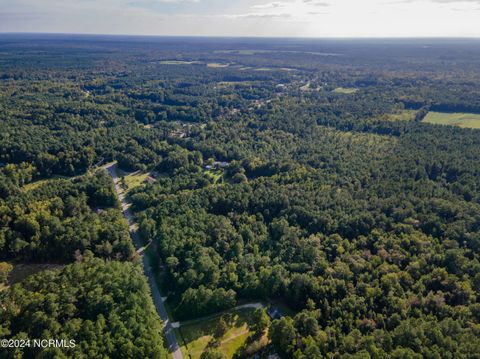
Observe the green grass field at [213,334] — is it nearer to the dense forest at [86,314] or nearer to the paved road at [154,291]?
the paved road at [154,291]

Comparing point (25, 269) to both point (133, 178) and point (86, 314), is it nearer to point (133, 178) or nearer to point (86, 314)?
point (86, 314)

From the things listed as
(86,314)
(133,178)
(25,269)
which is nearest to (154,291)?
(86,314)

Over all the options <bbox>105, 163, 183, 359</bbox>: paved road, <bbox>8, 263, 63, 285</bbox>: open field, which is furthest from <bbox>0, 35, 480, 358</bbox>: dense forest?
<bbox>105, 163, 183, 359</bbox>: paved road

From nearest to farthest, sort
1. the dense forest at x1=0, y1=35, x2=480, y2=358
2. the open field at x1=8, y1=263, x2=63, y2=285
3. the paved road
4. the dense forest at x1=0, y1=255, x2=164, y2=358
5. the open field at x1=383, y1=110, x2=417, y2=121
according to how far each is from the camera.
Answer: the dense forest at x1=0, y1=255, x2=164, y2=358, the dense forest at x1=0, y1=35, x2=480, y2=358, the paved road, the open field at x1=8, y1=263, x2=63, y2=285, the open field at x1=383, y1=110, x2=417, y2=121

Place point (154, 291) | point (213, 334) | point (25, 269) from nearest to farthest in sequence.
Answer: point (213, 334) → point (154, 291) → point (25, 269)

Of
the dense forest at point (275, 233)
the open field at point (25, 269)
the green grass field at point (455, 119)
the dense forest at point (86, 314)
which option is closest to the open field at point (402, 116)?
the green grass field at point (455, 119)

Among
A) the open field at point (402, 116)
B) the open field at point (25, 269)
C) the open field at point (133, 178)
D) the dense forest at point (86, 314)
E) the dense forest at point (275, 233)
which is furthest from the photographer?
the open field at point (402, 116)

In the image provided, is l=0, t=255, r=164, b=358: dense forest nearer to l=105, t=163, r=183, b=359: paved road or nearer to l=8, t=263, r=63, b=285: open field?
l=105, t=163, r=183, b=359: paved road
